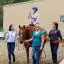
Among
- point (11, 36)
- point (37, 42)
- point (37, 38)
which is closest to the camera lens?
point (37, 38)

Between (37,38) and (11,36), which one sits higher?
(37,38)

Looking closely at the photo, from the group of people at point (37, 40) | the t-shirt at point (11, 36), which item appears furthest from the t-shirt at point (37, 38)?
the t-shirt at point (11, 36)

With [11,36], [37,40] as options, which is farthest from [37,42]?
[11,36]

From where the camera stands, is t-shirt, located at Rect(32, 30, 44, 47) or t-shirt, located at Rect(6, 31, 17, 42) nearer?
t-shirt, located at Rect(32, 30, 44, 47)

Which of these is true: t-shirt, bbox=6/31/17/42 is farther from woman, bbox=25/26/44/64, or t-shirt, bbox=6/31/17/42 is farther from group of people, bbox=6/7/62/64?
woman, bbox=25/26/44/64

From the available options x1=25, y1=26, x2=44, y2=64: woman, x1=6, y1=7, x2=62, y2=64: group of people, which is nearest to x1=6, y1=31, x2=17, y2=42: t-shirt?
x1=6, y1=7, x2=62, y2=64: group of people

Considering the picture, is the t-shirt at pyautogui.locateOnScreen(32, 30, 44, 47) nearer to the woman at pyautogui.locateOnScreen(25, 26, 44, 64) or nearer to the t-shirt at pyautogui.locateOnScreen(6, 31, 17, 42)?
the woman at pyautogui.locateOnScreen(25, 26, 44, 64)

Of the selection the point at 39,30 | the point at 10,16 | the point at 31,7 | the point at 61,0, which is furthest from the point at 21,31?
the point at 10,16

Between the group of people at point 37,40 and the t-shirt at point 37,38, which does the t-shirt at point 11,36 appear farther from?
the t-shirt at point 37,38

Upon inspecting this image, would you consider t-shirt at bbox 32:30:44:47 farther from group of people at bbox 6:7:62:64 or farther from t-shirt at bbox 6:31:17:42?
t-shirt at bbox 6:31:17:42

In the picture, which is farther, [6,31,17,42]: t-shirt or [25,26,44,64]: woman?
[6,31,17,42]: t-shirt

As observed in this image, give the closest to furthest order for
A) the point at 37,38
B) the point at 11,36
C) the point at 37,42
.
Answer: the point at 37,38, the point at 37,42, the point at 11,36

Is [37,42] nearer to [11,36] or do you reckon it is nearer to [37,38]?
[37,38]

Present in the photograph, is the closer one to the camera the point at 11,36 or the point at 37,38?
the point at 37,38
